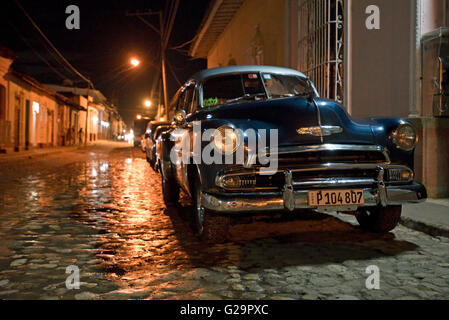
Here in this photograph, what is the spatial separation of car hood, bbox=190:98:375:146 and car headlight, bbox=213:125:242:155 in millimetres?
106

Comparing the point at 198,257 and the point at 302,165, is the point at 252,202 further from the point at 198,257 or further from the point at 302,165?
the point at 198,257

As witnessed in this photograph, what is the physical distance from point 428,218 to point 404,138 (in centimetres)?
148

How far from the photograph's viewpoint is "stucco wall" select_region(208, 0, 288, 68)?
13.0m

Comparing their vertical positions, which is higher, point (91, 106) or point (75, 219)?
point (91, 106)

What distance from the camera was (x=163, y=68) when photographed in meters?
25.0

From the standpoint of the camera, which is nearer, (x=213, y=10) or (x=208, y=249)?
(x=208, y=249)

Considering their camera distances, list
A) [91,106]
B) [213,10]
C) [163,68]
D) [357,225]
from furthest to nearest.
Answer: [91,106], [163,68], [213,10], [357,225]

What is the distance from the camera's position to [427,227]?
5.00m

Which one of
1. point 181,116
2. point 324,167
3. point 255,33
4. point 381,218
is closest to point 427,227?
point 381,218

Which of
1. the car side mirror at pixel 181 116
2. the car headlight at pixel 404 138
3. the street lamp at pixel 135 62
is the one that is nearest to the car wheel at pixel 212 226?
the car side mirror at pixel 181 116

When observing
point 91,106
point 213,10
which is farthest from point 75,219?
point 91,106
